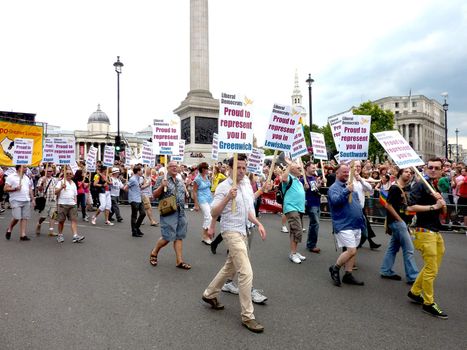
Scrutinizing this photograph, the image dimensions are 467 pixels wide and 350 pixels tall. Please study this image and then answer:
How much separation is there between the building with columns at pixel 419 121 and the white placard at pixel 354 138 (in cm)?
10535

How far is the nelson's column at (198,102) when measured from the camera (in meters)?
A: 29.7

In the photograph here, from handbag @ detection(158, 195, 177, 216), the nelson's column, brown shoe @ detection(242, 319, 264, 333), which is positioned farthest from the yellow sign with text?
the nelson's column

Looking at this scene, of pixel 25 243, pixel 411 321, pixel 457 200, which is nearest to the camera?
pixel 411 321

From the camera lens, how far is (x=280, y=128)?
6480 mm

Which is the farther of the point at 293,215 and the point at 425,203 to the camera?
the point at 293,215

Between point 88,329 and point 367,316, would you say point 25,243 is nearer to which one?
point 88,329

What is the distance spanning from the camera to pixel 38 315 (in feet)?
15.2

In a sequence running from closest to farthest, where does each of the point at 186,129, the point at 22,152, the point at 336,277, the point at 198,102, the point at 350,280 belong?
the point at 336,277
the point at 350,280
the point at 22,152
the point at 198,102
the point at 186,129

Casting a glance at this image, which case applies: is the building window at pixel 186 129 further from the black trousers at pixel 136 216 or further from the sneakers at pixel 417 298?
the sneakers at pixel 417 298

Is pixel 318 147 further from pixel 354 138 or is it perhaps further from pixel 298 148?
pixel 354 138

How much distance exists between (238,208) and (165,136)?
4632mm

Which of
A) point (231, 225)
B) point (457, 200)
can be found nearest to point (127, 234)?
point (231, 225)

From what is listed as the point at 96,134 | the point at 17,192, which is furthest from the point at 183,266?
the point at 96,134

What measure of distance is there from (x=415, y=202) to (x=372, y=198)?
8.46 meters
